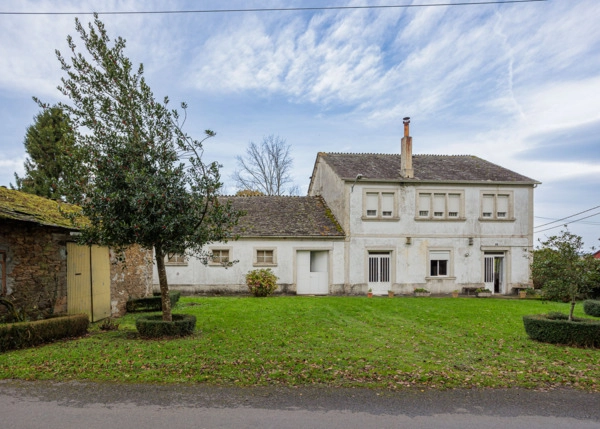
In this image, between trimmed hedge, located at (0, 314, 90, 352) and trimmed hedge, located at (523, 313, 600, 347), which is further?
trimmed hedge, located at (523, 313, 600, 347)

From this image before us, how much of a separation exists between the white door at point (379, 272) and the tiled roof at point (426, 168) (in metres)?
4.18

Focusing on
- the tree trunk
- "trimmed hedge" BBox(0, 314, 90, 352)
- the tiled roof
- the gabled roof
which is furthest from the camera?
the tiled roof

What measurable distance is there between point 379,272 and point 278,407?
16.5 m

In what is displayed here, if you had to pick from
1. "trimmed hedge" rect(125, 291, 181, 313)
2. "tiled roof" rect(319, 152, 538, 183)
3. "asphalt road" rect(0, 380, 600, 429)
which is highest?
"tiled roof" rect(319, 152, 538, 183)

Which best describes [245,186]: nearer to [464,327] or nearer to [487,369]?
[464,327]

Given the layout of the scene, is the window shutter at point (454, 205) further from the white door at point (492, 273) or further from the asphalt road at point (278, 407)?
the asphalt road at point (278, 407)

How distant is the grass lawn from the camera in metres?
6.67

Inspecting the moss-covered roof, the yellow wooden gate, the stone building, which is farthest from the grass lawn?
the moss-covered roof

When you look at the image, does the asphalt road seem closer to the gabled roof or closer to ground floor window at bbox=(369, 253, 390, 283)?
the gabled roof

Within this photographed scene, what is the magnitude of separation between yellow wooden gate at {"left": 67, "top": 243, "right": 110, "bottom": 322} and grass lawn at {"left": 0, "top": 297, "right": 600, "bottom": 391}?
987 millimetres

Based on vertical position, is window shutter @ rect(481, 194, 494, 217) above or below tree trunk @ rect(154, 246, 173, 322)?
above

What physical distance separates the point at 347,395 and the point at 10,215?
8.05 meters

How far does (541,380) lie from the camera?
6730mm

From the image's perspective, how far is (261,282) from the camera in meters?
18.9
